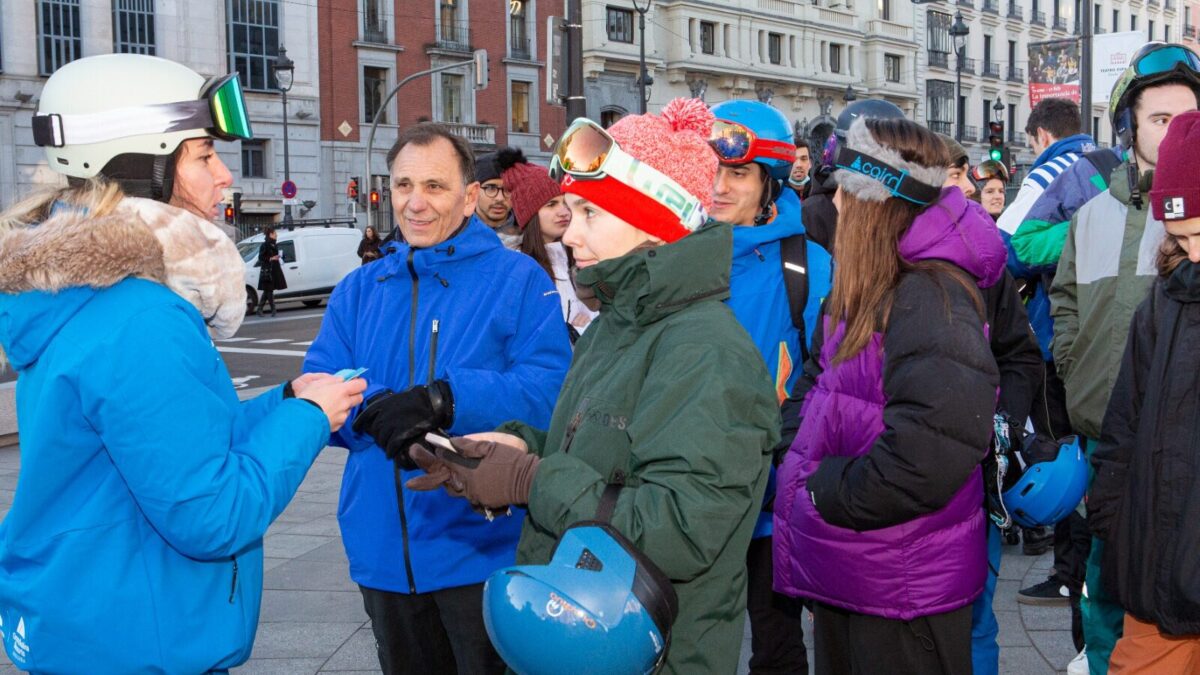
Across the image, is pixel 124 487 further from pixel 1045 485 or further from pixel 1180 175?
pixel 1180 175

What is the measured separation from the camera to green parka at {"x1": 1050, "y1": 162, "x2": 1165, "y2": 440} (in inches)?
151

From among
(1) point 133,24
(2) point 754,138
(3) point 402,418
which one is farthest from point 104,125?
(1) point 133,24

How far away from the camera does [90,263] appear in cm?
213

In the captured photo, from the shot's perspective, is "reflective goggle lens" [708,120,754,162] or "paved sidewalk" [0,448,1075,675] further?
"paved sidewalk" [0,448,1075,675]

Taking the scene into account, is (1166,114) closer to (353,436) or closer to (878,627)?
(878,627)

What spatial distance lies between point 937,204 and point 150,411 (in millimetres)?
2100

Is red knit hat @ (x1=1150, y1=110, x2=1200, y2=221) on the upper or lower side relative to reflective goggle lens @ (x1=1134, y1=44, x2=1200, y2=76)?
lower

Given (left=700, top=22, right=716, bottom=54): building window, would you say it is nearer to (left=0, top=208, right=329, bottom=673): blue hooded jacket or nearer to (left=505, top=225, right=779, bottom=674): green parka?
(left=505, top=225, right=779, bottom=674): green parka

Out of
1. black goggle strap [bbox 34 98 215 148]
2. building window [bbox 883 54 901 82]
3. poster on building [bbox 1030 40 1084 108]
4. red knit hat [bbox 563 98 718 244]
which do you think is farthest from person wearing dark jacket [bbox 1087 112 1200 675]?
building window [bbox 883 54 901 82]

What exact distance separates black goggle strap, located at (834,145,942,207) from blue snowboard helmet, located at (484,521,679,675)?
1485mm

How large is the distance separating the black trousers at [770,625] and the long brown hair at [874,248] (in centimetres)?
120

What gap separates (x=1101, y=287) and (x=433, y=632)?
2.63 m

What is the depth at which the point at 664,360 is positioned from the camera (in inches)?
85.0

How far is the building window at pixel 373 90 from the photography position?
131 ft
